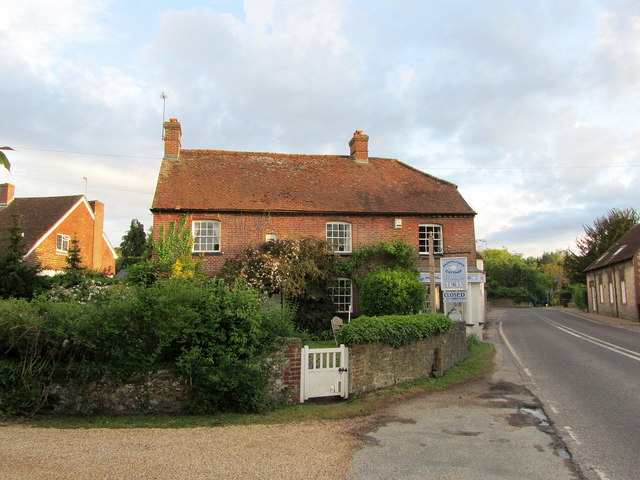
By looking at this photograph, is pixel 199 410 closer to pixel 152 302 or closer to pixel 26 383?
pixel 152 302

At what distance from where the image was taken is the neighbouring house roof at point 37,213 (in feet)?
104

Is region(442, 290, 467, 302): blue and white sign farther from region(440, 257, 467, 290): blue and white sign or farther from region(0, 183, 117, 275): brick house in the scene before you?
region(0, 183, 117, 275): brick house

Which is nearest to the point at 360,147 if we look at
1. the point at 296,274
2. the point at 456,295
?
the point at 296,274

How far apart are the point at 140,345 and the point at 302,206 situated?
46.5ft

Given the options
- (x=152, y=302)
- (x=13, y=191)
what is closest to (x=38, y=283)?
(x=152, y=302)

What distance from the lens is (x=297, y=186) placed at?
23078mm

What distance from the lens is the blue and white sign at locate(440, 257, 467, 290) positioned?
15.1 meters

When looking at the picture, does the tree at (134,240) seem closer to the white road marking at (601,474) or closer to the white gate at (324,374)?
the white gate at (324,374)

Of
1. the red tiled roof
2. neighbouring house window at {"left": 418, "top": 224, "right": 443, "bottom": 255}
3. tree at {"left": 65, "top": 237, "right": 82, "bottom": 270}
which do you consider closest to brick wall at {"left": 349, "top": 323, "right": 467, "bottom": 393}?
neighbouring house window at {"left": 418, "top": 224, "right": 443, "bottom": 255}

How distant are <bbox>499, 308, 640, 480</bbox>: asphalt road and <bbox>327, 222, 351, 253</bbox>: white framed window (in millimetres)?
8148

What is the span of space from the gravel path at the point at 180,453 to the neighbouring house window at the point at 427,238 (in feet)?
Result: 52.7

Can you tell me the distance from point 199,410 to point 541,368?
388 inches

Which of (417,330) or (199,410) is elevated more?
(417,330)

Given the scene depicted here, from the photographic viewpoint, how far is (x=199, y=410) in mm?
8195
